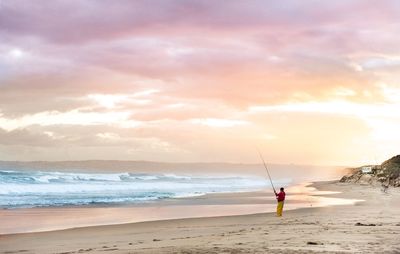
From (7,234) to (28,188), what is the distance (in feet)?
104

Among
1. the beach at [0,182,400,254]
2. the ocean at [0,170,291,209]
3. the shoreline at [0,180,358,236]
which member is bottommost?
the beach at [0,182,400,254]

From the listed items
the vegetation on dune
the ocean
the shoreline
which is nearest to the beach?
the shoreline

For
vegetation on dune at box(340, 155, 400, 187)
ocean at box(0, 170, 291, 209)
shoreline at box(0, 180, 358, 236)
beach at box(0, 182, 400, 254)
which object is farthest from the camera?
vegetation on dune at box(340, 155, 400, 187)

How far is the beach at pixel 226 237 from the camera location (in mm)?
13203

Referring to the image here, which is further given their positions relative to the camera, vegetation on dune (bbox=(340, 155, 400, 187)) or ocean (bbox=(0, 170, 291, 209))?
vegetation on dune (bbox=(340, 155, 400, 187))

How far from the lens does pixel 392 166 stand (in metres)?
62.7

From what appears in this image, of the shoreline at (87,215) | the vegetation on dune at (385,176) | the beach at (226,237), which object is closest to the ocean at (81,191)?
the shoreline at (87,215)

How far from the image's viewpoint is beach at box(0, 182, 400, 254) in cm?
1320

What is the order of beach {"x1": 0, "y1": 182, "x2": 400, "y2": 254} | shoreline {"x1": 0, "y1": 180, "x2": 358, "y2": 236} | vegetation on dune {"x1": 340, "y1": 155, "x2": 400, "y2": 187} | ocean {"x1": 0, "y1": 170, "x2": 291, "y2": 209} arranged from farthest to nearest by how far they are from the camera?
vegetation on dune {"x1": 340, "y1": 155, "x2": 400, "y2": 187} < ocean {"x1": 0, "y1": 170, "x2": 291, "y2": 209} < shoreline {"x1": 0, "y1": 180, "x2": 358, "y2": 236} < beach {"x1": 0, "y1": 182, "x2": 400, "y2": 254}

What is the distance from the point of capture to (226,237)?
1605cm

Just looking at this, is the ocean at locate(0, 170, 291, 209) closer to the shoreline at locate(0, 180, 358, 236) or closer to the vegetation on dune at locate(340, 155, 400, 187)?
the shoreline at locate(0, 180, 358, 236)

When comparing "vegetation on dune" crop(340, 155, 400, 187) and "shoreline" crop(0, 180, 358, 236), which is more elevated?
"vegetation on dune" crop(340, 155, 400, 187)

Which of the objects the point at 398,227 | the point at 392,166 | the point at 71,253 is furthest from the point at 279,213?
the point at 392,166

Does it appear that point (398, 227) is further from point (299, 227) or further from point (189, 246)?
point (189, 246)
